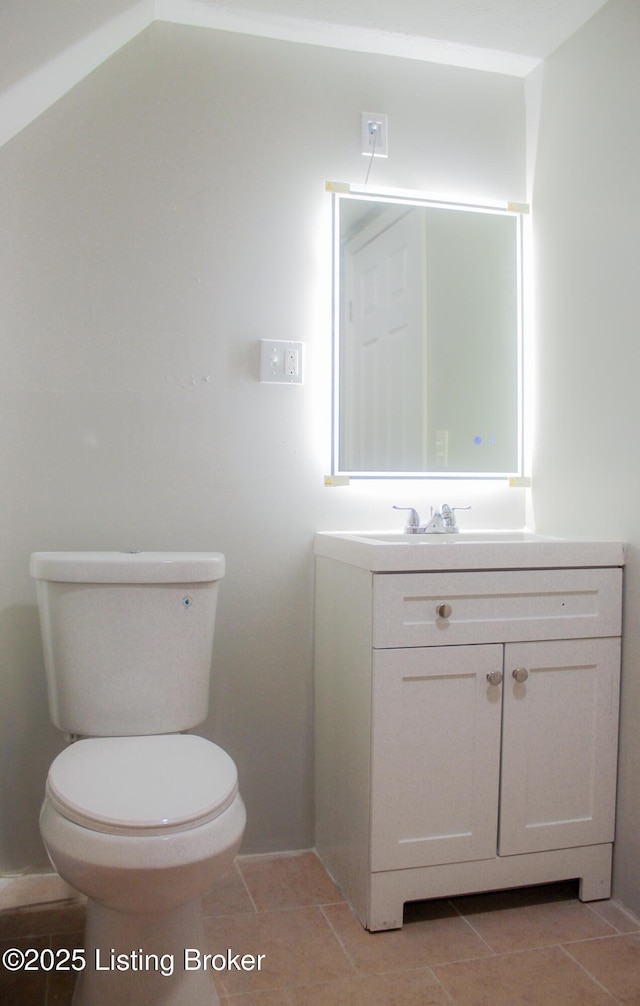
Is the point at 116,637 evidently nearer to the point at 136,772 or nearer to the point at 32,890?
the point at 136,772

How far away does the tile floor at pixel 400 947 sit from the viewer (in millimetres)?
1489

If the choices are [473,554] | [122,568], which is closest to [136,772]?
[122,568]

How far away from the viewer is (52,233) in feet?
6.24

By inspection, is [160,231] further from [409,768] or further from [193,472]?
[409,768]

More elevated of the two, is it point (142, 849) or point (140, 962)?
point (142, 849)

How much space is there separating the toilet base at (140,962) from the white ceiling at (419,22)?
199 centimetres

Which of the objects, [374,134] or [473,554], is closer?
[473,554]

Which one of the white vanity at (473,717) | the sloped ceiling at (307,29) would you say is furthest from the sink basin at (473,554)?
the sloped ceiling at (307,29)

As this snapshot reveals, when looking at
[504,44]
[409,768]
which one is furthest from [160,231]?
[409,768]

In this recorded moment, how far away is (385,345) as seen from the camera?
214 centimetres

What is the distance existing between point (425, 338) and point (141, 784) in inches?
54.0

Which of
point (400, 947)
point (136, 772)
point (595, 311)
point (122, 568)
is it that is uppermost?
point (595, 311)

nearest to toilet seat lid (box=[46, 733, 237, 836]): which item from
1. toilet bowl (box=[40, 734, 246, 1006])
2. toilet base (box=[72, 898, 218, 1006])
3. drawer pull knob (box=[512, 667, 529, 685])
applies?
toilet bowl (box=[40, 734, 246, 1006])

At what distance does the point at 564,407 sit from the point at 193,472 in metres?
0.98
